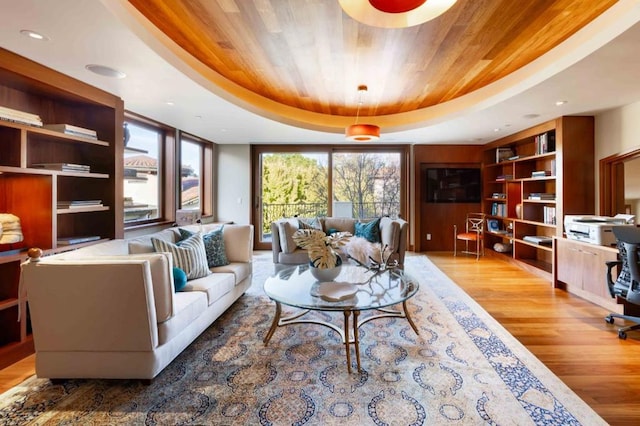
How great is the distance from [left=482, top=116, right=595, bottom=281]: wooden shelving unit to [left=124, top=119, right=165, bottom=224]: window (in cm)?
577

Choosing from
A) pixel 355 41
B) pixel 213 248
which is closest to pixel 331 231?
pixel 213 248

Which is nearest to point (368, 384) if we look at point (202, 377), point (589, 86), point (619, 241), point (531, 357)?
point (202, 377)

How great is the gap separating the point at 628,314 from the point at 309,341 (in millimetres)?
3159

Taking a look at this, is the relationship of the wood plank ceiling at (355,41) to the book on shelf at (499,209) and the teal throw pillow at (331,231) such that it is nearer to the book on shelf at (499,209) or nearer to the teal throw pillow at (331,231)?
the teal throw pillow at (331,231)

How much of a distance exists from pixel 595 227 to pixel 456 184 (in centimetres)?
318

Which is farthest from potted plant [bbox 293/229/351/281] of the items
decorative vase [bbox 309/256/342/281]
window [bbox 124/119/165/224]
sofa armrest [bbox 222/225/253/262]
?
window [bbox 124/119/165/224]

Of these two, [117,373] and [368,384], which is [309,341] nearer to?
[368,384]

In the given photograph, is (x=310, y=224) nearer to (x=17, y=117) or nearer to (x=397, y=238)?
(x=397, y=238)

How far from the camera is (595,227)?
336cm

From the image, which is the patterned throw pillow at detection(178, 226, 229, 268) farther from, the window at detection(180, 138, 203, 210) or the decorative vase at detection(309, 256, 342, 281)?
the window at detection(180, 138, 203, 210)

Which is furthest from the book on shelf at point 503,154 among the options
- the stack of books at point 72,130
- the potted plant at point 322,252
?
the stack of books at point 72,130

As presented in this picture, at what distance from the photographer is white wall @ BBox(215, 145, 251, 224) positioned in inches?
253

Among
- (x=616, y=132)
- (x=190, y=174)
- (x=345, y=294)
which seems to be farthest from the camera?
(x=190, y=174)

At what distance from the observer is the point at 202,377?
204 cm
